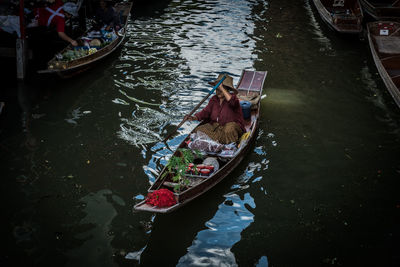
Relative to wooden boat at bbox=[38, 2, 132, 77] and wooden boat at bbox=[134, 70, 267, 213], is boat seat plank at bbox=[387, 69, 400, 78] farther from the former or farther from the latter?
wooden boat at bbox=[38, 2, 132, 77]

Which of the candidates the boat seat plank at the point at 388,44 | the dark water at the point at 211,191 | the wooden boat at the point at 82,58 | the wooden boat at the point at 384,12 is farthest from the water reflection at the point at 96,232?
the wooden boat at the point at 384,12

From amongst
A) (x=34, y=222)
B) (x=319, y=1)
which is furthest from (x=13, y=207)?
(x=319, y=1)

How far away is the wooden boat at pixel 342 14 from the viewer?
13.2 m

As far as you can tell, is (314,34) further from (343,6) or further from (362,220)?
(362,220)

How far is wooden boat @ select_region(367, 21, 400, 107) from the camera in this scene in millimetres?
9062

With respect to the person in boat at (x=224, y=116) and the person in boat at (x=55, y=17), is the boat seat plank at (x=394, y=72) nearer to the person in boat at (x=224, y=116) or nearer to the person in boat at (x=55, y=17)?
the person in boat at (x=224, y=116)

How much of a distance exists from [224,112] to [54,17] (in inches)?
257

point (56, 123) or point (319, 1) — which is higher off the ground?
point (319, 1)

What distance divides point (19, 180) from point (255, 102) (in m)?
4.48

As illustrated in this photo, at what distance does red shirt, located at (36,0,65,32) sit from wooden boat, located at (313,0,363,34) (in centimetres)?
888

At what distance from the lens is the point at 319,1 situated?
16.0m

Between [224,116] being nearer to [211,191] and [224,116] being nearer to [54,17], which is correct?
[211,191]

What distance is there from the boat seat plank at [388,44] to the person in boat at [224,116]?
7.04 meters

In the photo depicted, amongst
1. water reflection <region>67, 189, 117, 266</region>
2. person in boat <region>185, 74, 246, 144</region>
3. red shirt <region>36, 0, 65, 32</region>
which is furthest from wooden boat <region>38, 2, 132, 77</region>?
water reflection <region>67, 189, 117, 266</region>
